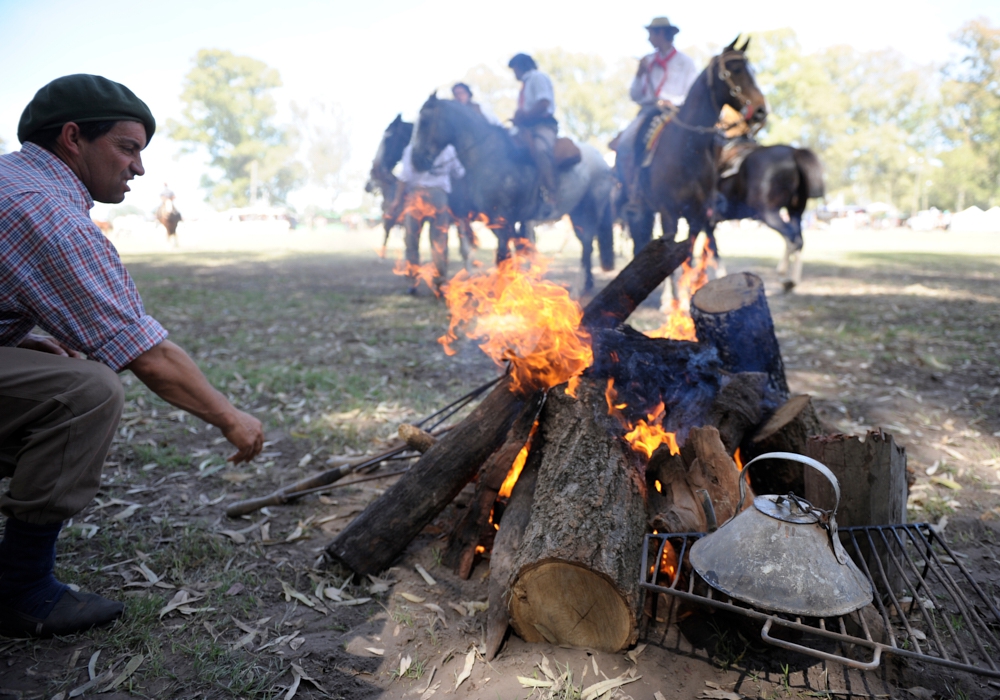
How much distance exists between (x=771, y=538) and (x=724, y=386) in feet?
4.78

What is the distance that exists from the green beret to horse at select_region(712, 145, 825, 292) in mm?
9337

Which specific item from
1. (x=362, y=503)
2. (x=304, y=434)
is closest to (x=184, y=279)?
(x=304, y=434)

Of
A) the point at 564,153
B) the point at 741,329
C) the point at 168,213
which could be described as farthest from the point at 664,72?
the point at 168,213

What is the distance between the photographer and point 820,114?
45438 mm

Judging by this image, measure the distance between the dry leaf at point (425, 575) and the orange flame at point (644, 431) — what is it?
1266mm

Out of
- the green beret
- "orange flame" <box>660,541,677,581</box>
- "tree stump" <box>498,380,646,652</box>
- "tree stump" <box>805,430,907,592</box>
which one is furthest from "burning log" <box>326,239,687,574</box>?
the green beret

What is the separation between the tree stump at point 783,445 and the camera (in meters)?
3.29

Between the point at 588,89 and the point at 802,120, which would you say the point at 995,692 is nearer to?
the point at 802,120

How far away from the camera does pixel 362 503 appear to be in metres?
4.09

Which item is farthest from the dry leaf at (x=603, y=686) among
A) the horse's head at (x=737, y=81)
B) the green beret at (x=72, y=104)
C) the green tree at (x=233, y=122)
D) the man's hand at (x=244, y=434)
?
the green tree at (x=233, y=122)

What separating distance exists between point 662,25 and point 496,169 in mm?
3574

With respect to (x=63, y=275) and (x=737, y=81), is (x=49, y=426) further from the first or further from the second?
(x=737, y=81)

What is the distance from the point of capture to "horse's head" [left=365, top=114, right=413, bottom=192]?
Answer: 11.9 m

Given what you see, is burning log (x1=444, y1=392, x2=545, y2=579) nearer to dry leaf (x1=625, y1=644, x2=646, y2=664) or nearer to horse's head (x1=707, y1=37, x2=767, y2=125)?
dry leaf (x1=625, y1=644, x2=646, y2=664)
